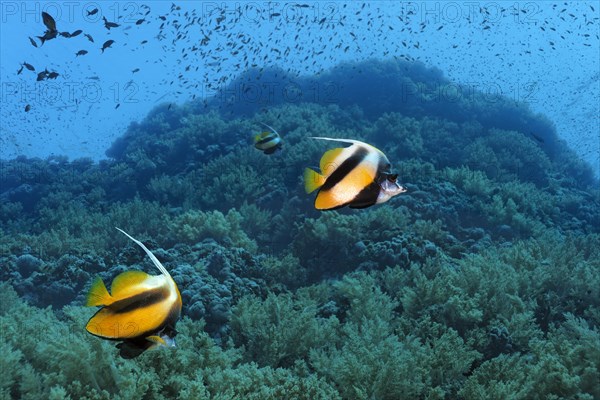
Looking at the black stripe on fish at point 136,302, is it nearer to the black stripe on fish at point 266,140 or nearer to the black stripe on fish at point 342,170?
the black stripe on fish at point 342,170

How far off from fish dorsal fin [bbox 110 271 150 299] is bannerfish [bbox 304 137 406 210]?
73 centimetres

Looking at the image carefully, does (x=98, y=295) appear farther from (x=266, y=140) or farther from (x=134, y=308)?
(x=266, y=140)

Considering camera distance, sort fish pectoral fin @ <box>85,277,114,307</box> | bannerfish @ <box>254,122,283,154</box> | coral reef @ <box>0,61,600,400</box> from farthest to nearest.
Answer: bannerfish @ <box>254,122,283,154</box> < coral reef @ <box>0,61,600,400</box> < fish pectoral fin @ <box>85,277,114,307</box>

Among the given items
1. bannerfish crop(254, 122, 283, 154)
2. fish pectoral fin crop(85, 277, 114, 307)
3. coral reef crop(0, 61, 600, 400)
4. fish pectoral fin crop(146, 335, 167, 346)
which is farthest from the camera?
bannerfish crop(254, 122, 283, 154)

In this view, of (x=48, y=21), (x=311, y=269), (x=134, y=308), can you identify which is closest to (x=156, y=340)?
(x=134, y=308)

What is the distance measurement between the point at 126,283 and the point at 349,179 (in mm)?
940

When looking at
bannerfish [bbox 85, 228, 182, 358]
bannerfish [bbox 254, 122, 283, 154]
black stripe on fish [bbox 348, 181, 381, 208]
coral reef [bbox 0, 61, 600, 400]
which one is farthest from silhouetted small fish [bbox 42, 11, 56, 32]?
black stripe on fish [bbox 348, 181, 381, 208]

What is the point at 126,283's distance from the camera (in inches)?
62.7

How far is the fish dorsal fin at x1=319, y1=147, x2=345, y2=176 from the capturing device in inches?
66.8

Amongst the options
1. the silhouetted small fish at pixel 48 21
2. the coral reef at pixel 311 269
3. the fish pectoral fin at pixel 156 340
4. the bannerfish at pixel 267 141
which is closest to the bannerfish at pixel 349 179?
the fish pectoral fin at pixel 156 340

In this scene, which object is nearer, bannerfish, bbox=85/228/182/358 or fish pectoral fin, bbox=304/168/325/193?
bannerfish, bbox=85/228/182/358

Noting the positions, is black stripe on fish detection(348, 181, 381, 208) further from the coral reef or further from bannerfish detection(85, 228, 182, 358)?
the coral reef

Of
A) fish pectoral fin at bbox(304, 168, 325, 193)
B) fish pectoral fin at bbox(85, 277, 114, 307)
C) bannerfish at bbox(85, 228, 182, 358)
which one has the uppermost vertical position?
fish pectoral fin at bbox(304, 168, 325, 193)

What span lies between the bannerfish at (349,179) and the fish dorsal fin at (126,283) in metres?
0.73
